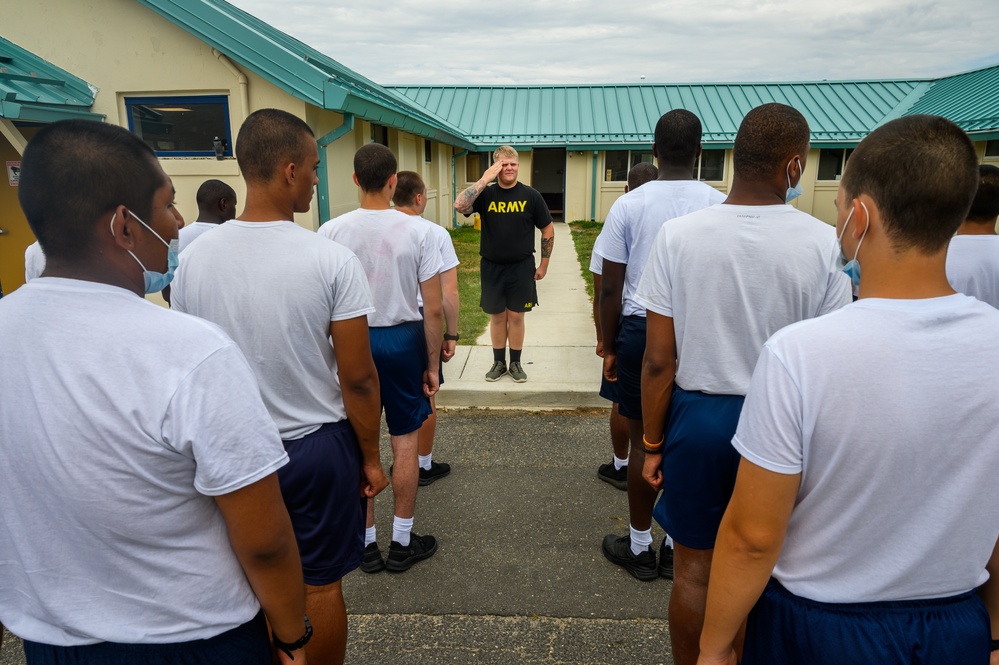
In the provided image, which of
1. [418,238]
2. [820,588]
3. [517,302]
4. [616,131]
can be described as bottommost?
[517,302]

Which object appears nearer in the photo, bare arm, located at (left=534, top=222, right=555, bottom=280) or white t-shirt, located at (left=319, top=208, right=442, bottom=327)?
white t-shirt, located at (left=319, top=208, right=442, bottom=327)

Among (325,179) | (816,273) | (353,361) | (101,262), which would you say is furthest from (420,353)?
(325,179)

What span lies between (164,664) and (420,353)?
2.43 meters

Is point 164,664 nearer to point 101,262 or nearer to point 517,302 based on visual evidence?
point 101,262

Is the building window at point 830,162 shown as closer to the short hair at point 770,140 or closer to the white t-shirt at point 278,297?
the short hair at point 770,140

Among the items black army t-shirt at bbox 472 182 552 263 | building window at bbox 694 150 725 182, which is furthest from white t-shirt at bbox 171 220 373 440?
building window at bbox 694 150 725 182

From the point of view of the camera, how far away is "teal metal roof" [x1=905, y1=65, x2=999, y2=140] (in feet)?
50.7

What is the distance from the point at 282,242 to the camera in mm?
2328

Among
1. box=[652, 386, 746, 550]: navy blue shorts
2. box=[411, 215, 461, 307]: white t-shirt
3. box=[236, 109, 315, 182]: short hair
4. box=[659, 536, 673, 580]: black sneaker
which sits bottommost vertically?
box=[659, 536, 673, 580]: black sneaker

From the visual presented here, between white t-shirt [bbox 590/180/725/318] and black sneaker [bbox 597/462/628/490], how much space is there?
139 cm

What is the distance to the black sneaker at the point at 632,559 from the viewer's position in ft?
11.5

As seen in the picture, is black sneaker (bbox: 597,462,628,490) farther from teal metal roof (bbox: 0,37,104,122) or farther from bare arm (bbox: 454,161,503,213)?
teal metal roof (bbox: 0,37,104,122)

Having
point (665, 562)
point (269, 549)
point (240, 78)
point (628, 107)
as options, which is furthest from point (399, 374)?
point (628, 107)

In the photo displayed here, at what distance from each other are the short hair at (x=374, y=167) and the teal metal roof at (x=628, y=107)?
19202 millimetres
